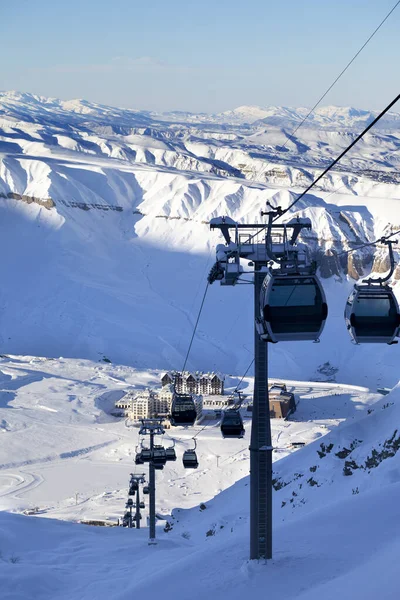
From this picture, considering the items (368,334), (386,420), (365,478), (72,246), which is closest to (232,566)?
(368,334)

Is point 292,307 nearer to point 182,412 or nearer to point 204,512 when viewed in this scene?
point 182,412

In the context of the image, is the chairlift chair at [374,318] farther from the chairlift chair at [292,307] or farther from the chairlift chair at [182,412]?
the chairlift chair at [182,412]

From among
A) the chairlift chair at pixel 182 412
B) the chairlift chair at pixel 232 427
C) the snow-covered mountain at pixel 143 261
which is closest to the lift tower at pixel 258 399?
the chairlift chair at pixel 232 427

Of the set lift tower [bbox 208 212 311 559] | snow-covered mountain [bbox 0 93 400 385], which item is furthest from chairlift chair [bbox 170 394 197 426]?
snow-covered mountain [bbox 0 93 400 385]

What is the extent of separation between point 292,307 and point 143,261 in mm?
84910

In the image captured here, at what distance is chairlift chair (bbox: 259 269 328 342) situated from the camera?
1018 cm

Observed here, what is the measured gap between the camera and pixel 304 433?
42438 millimetres

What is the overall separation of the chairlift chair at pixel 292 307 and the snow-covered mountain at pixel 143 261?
2123 inches

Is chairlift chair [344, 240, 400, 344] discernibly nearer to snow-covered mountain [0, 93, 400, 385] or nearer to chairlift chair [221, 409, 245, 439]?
chairlift chair [221, 409, 245, 439]

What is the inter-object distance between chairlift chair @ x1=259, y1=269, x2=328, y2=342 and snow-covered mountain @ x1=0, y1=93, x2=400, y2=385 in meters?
53.9

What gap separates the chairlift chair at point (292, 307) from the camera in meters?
10.2

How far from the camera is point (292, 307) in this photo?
1019 cm

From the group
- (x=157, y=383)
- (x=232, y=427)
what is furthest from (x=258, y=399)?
(x=157, y=383)

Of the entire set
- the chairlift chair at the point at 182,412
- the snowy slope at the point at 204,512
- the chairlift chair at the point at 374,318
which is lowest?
the snowy slope at the point at 204,512
